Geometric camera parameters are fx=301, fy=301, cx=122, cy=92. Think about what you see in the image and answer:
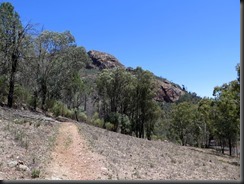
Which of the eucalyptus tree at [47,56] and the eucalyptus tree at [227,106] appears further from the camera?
the eucalyptus tree at [47,56]

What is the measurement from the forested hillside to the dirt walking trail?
1414cm

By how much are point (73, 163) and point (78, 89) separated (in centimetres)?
3639

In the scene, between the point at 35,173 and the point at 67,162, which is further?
the point at 67,162

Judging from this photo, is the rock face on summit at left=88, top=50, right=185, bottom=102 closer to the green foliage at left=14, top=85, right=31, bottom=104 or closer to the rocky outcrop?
the rocky outcrop

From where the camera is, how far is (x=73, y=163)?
36.0 feet

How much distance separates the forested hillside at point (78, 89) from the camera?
2703cm

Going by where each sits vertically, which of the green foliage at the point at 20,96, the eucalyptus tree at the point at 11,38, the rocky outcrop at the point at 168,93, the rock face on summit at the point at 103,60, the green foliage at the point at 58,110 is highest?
the rock face on summit at the point at 103,60

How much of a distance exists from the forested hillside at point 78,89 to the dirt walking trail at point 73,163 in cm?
1414

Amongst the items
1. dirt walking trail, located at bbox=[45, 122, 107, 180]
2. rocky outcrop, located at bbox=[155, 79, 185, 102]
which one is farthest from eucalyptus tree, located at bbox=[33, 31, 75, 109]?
rocky outcrop, located at bbox=[155, 79, 185, 102]

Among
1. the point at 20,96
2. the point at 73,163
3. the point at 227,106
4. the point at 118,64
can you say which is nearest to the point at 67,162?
the point at 73,163

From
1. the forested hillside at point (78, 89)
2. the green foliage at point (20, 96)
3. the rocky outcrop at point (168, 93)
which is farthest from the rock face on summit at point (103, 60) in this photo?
the green foliage at point (20, 96)

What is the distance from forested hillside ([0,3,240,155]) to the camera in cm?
2703

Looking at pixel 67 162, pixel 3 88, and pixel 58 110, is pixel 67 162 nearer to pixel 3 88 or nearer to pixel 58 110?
pixel 3 88

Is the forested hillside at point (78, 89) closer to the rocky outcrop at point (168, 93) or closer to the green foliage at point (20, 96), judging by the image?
the green foliage at point (20, 96)
